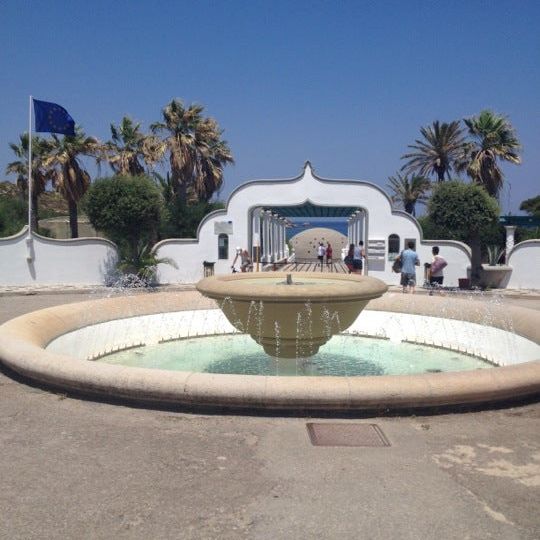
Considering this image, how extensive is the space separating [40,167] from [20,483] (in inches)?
1098

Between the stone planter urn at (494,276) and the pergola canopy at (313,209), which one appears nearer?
the stone planter urn at (494,276)

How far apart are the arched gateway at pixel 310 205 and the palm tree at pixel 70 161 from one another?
23.9ft

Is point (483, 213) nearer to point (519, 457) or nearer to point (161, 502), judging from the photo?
point (519, 457)

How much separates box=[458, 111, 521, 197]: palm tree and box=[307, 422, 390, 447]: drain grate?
31659 millimetres

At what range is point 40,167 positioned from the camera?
1147 inches

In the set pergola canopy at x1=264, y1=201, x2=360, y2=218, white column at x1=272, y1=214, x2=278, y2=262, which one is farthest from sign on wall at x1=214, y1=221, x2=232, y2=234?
white column at x1=272, y1=214, x2=278, y2=262

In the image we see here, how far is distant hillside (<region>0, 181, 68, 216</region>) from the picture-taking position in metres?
53.3

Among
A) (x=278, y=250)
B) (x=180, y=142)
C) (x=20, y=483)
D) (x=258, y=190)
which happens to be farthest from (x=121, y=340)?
(x=278, y=250)

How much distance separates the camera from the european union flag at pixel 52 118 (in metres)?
23.3

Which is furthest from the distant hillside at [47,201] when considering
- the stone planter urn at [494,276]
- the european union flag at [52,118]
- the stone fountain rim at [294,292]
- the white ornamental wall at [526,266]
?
the stone fountain rim at [294,292]

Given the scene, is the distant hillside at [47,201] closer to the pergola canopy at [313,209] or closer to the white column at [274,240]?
the white column at [274,240]

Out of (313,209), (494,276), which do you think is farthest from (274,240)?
(494,276)

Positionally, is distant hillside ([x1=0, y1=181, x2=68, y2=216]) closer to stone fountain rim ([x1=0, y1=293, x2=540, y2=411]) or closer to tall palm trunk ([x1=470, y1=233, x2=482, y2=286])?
tall palm trunk ([x1=470, y1=233, x2=482, y2=286])

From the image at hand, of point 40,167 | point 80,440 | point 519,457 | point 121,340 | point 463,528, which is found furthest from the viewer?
point 40,167
